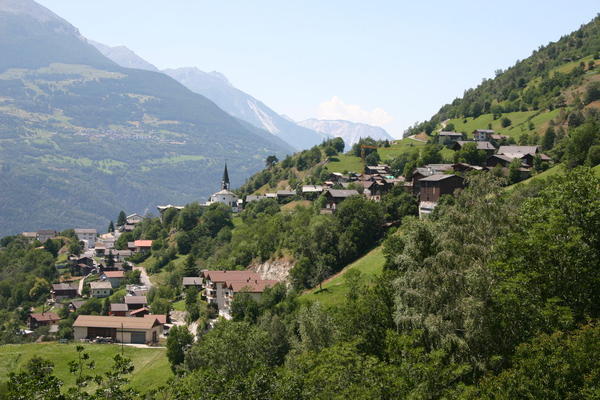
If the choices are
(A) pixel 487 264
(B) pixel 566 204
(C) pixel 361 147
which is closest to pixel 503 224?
(A) pixel 487 264

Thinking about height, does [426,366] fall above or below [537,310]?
→ below

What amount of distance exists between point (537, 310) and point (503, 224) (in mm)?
10048

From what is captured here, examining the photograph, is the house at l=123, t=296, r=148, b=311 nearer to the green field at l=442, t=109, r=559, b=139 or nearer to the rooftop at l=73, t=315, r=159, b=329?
the rooftop at l=73, t=315, r=159, b=329

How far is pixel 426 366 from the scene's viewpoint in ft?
96.8

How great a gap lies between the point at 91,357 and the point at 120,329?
10.1 metres

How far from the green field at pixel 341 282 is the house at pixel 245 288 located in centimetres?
884

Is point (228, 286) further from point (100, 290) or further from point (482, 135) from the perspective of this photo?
point (482, 135)

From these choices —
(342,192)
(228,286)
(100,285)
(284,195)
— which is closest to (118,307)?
(228,286)

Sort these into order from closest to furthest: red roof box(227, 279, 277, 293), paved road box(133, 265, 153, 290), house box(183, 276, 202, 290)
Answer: red roof box(227, 279, 277, 293) → house box(183, 276, 202, 290) → paved road box(133, 265, 153, 290)

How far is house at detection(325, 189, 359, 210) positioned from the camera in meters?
106

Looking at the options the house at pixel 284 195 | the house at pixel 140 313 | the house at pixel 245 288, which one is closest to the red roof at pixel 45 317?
the house at pixel 140 313

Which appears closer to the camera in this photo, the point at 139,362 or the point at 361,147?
the point at 139,362

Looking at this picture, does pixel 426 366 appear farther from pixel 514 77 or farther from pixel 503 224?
pixel 514 77

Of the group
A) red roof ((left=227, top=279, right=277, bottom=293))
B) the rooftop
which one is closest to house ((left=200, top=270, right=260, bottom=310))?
red roof ((left=227, top=279, right=277, bottom=293))
